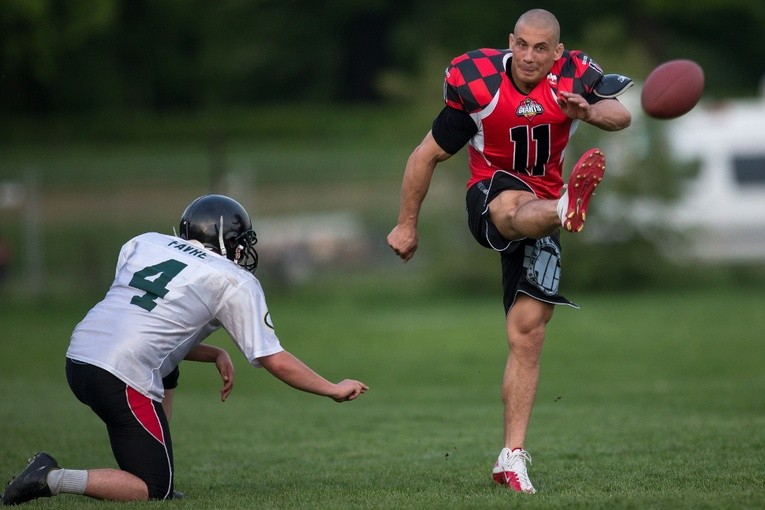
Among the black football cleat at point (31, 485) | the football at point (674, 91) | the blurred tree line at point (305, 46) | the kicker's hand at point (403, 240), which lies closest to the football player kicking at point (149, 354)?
the black football cleat at point (31, 485)

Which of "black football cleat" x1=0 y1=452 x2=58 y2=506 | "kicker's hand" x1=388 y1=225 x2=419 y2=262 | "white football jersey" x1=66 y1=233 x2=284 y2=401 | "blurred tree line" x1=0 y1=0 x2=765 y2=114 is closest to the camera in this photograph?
"black football cleat" x1=0 y1=452 x2=58 y2=506

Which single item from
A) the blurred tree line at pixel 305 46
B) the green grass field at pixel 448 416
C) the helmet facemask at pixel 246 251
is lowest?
the green grass field at pixel 448 416

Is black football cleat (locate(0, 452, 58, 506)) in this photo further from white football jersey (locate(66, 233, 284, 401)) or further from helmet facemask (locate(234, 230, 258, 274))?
helmet facemask (locate(234, 230, 258, 274))

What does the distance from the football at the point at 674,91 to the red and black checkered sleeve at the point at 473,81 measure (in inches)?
30.2

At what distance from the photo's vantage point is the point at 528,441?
303 inches

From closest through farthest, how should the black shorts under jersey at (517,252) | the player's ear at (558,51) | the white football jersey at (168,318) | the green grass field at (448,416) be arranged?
the white football jersey at (168,318), the green grass field at (448,416), the player's ear at (558,51), the black shorts under jersey at (517,252)

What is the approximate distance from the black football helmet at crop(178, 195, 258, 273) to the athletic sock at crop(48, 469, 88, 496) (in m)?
1.22

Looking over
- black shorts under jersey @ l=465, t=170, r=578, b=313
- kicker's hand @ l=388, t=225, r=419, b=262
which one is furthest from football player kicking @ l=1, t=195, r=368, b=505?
black shorts under jersey @ l=465, t=170, r=578, b=313

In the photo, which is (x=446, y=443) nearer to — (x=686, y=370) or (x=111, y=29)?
(x=686, y=370)

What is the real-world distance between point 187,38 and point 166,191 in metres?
19.3

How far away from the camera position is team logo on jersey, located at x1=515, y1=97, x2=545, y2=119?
6016 mm

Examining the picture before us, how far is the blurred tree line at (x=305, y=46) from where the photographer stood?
40125 mm

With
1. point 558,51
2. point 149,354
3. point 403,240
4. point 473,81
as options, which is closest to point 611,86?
point 558,51

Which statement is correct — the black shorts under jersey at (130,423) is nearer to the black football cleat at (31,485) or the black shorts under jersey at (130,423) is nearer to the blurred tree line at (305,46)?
the black football cleat at (31,485)
